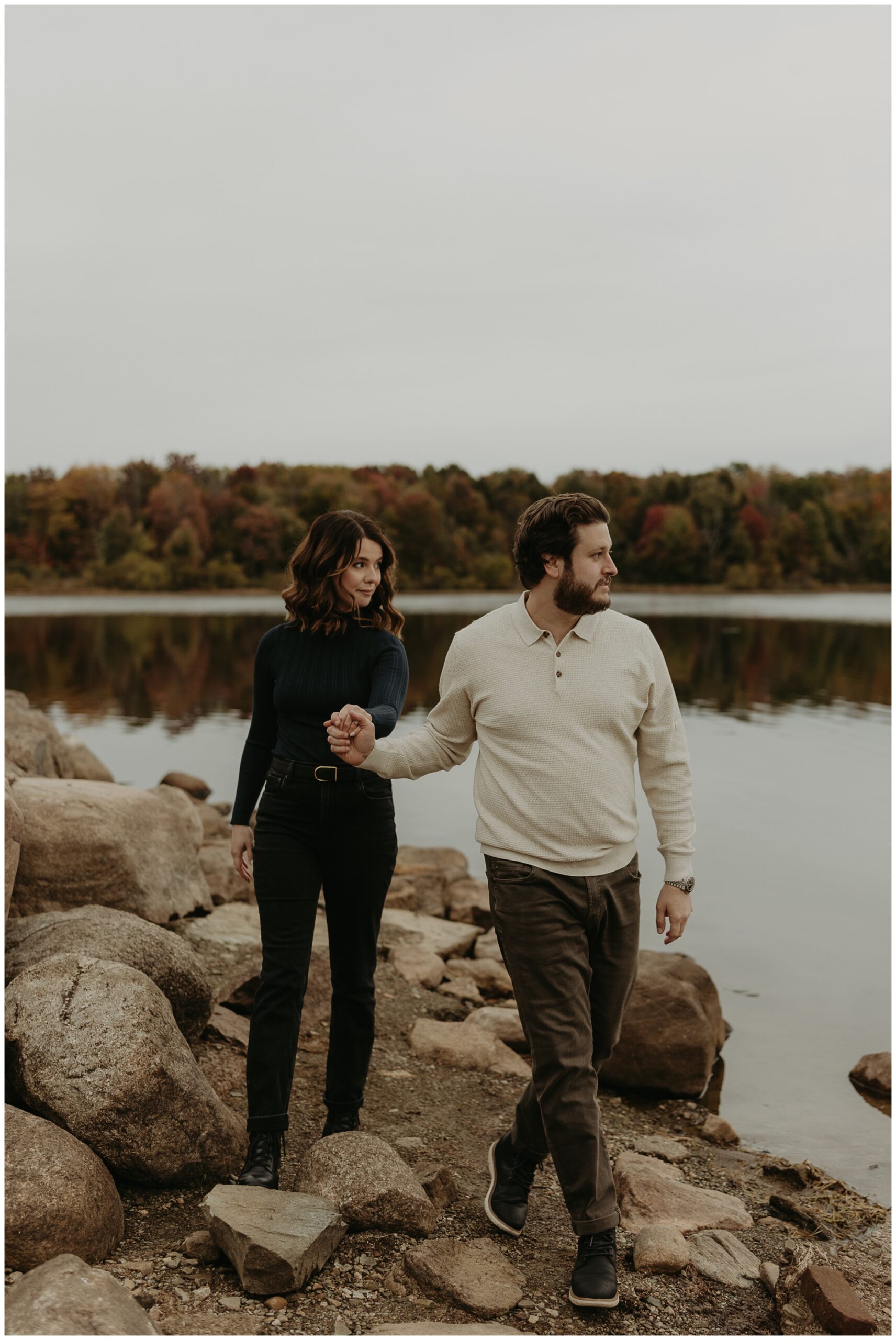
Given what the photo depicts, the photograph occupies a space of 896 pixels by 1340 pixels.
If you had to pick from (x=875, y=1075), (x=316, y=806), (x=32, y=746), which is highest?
(x=316, y=806)

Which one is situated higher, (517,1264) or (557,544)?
(557,544)

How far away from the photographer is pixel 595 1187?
3.44 m

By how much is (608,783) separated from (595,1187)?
3.78 ft

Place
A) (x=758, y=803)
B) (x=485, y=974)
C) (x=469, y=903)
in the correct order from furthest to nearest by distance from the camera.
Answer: (x=758, y=803) → (x=469, y=903) → (x=485, y=974)

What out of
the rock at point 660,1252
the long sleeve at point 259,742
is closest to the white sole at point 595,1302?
the rock at point 660,1252

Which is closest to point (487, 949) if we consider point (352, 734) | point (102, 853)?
point (102, 853)

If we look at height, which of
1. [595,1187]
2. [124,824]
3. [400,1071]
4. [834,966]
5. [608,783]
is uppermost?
[608,783]

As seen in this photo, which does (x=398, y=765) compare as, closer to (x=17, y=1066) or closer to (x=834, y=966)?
(x=17, y=1066)

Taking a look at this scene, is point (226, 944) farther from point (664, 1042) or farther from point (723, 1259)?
point (723, 1259)

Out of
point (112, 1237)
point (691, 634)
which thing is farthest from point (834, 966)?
point (691, 634)

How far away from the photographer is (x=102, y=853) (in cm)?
592

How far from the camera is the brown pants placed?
3420mm

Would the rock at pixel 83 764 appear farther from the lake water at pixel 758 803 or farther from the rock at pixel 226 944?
the rock at pixel 226 944

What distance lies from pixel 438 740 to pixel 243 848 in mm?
886
